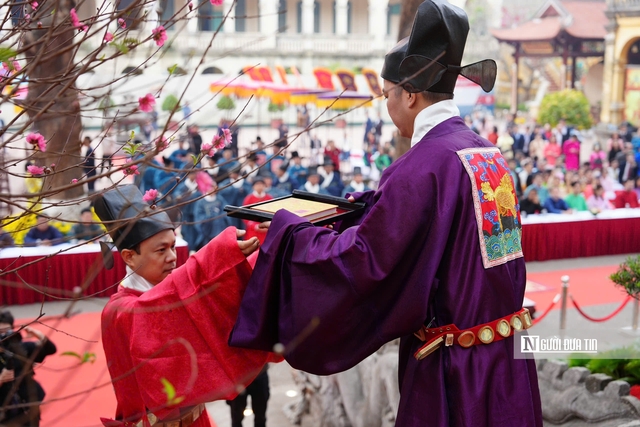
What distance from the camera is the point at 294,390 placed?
637cm

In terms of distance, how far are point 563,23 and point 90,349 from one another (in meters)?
29.5

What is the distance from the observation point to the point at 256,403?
15.6ft

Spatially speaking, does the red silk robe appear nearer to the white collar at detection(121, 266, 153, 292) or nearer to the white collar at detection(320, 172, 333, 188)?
the white collar at detection(121, 266, 153, 292)

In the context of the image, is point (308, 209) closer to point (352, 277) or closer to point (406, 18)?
point (352, 277)

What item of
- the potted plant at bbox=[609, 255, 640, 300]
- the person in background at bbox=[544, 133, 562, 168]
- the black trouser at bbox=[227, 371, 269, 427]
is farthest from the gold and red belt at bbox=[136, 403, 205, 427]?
the person in background at bbox=[544, 133, 562, 168]

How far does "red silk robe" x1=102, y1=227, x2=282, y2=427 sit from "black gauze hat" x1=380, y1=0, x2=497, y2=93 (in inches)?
35.7

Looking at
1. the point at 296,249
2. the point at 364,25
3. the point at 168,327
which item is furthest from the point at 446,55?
the point at 364,25

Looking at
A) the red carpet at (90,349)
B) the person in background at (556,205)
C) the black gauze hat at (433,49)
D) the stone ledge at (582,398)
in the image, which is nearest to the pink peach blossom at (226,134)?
the black gauze hat at (433,49)

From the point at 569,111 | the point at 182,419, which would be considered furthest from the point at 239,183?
the point at 569,111

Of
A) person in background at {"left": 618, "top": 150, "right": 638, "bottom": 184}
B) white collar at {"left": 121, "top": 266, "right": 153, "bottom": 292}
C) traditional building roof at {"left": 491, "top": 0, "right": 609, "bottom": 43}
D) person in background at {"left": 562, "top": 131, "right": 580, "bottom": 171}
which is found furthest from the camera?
traditional building roof at {"left": 491, "top": 0, "right": 609, "bottom": 43}

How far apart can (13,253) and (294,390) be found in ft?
12.4

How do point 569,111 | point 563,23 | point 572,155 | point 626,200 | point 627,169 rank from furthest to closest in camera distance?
point 563,23
point 569,111
point 572,155
point 627,169
point 626,200

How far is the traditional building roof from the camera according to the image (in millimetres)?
31219

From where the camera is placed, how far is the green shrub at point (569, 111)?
26344mm
